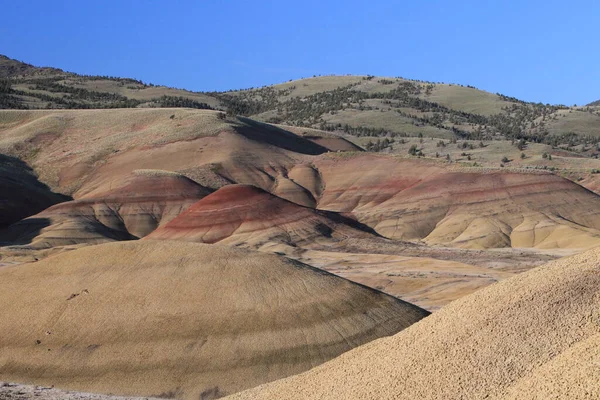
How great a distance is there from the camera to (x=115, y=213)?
8250 cm

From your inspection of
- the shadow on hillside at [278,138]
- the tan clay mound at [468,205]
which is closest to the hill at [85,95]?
the shadow on hillside at [278,138]

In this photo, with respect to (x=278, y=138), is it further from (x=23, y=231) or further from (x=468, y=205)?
(x=23, y=231)

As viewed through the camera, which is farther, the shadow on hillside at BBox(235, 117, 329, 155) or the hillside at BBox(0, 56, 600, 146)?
the hillside at BBox(0, 56, 600, 146)

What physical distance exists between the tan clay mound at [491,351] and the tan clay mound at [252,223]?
52.4 m

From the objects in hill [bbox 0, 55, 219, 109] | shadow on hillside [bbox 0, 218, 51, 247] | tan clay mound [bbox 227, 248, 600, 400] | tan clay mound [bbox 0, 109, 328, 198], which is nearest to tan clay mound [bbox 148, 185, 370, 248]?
shadow on hillside [bbox 0, 218, 51, 247]

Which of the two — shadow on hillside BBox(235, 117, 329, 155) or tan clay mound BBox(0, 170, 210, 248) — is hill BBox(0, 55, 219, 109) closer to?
shadow on hillside BBox(235, 117, 329, 155)

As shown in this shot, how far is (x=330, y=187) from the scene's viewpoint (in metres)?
94.1

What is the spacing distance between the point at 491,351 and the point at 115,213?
71147 mm

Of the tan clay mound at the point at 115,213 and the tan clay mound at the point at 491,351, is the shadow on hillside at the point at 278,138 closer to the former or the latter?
the tan clay mound at the point at 115,213

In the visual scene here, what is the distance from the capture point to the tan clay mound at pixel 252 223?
72500 millimetres

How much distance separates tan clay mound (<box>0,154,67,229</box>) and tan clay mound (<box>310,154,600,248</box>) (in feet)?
102

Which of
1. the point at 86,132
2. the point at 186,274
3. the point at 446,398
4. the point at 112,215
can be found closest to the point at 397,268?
the point at 186,274

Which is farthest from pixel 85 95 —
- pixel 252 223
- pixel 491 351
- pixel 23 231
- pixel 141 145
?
pixel 491 351

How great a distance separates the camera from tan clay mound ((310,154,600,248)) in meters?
73.6
